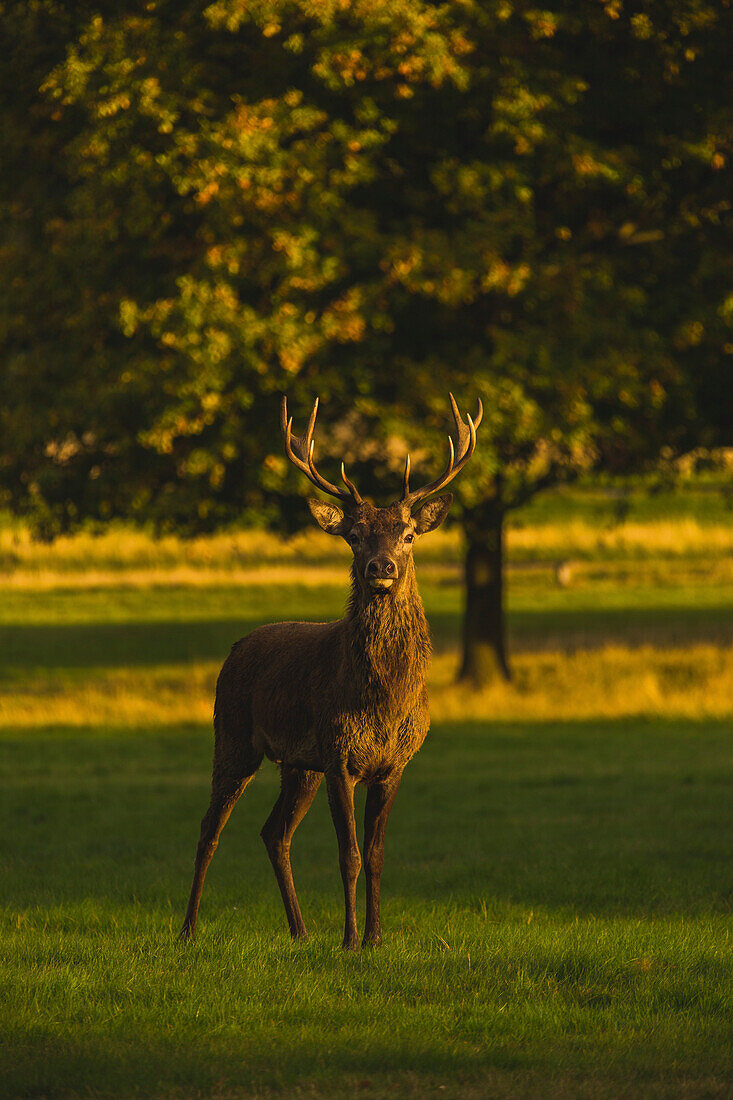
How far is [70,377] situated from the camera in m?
22.9

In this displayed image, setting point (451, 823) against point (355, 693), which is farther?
point (451, 823)

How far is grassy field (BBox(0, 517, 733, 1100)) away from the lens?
7203 mm

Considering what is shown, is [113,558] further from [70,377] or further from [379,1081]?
[379,1081]

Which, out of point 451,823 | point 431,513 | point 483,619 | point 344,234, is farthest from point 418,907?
point 483,619

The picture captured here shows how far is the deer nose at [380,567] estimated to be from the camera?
8.40 m

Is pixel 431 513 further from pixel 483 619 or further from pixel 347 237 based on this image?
pixel 483 619

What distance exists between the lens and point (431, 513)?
8.88 meters

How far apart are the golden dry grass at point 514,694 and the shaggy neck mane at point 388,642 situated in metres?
14.6

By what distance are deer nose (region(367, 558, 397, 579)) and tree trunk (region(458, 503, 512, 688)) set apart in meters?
17.0

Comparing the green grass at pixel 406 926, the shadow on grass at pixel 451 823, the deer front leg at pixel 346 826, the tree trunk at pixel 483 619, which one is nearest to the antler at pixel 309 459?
the deer front leg at pixel 346 826

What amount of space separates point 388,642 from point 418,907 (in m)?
3.05

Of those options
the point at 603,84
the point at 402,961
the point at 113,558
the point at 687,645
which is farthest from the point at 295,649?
the point at 113,558

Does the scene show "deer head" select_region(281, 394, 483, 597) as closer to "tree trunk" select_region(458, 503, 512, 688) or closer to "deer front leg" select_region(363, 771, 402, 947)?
"deer front leg" select_region(363, 771, 402, 947)

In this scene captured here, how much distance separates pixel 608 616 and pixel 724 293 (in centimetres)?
1890
